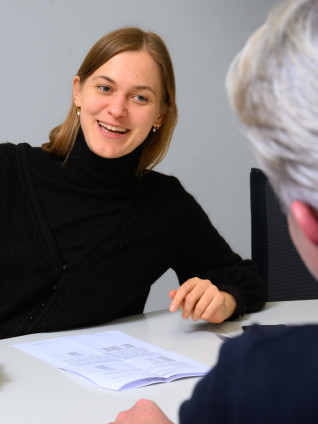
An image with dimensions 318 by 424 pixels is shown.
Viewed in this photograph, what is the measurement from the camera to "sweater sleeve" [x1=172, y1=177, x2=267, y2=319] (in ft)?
5.45

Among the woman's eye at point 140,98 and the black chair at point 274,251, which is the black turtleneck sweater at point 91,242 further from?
the black chair at point 274,251

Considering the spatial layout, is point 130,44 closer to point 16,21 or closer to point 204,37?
point 16,21

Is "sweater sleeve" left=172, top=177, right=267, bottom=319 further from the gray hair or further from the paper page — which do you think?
the gray hair

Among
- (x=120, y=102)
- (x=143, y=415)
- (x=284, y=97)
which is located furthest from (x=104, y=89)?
(x=284, y=97)

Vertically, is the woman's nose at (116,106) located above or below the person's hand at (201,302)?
above

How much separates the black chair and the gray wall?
2.17ft

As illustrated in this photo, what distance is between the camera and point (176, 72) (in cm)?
319

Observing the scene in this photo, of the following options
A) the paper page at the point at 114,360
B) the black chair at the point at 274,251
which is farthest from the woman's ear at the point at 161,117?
the paper page at the point at 114,360

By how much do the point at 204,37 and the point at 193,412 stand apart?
290cm

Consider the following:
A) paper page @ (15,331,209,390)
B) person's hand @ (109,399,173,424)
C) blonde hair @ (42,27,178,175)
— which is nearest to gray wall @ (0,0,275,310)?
blonde hair @ (42,27,178,175)

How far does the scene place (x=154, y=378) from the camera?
106 centimetres

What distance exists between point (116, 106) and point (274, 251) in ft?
2.39

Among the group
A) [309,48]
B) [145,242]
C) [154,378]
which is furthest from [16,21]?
[309,48]

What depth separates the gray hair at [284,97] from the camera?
505 millimetres
